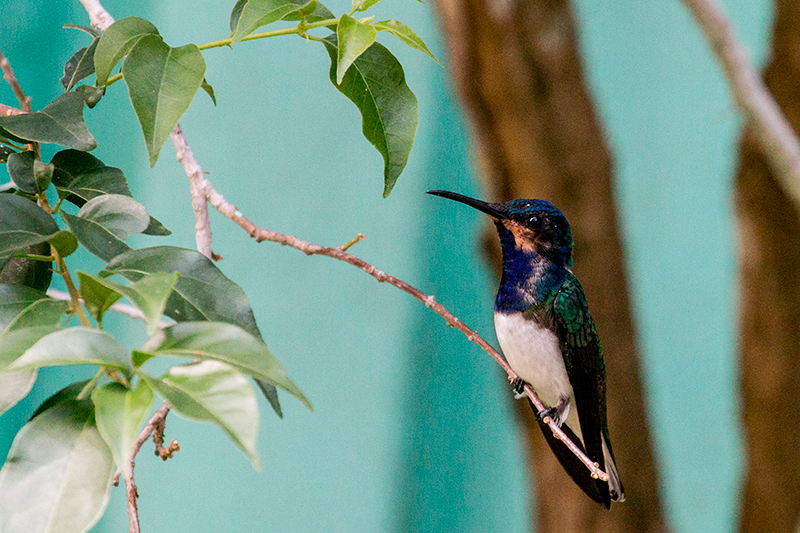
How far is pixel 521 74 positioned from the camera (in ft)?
5.41

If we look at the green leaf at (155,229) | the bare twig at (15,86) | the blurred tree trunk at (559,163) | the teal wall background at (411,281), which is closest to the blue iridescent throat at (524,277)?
the green leaf at (155,229)

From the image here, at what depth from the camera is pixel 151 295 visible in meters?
0.38

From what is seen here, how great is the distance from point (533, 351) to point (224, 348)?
0.59 m

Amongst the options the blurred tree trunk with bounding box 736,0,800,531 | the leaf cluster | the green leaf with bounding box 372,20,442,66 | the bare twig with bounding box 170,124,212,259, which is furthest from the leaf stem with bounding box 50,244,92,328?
the blurred tree trunk with bounding box 736,0,800,531

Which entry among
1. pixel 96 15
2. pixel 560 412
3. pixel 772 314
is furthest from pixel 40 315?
pixel 772 314

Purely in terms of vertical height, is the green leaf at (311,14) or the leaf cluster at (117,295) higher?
the green leaf at (311,14)

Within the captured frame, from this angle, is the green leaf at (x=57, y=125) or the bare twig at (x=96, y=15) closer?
the green leaf at (x=57, y=125)

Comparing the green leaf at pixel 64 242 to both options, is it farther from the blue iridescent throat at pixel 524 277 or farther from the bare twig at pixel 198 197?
the blue iridescent throat at pixel 524 277

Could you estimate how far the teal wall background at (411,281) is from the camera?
203 cm

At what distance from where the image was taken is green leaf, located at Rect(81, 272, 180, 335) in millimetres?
357

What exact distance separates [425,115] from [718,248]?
4.08 ft

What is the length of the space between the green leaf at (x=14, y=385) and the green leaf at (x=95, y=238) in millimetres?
97

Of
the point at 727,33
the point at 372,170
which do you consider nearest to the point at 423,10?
the point at 372,170

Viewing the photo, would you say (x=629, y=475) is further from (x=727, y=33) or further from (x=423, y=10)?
(x=423, y=10)
